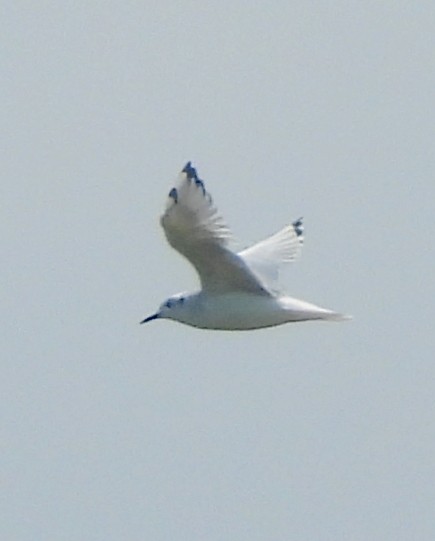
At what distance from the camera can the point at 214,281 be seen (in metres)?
15.1

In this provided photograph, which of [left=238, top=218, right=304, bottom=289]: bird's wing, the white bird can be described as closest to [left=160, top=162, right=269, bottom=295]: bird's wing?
the white bird

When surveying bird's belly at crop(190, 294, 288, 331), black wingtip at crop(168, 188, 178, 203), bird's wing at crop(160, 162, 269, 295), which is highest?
black wingtip at crop(168, 188, 178, 203)

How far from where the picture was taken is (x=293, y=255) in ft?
54.7

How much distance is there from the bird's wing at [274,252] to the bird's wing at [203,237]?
389 mm

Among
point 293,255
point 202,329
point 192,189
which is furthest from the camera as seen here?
point 293,255

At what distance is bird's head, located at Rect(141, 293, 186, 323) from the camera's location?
1545 centimetres

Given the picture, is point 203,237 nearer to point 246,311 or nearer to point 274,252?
point 246,311

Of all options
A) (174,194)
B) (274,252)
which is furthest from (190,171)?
(274,252)

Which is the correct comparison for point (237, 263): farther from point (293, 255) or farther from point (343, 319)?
point (293, 255)

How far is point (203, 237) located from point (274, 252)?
2.18 metres

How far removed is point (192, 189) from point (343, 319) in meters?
1.13

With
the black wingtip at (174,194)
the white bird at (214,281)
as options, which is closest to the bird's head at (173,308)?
the white bird at (214,281)

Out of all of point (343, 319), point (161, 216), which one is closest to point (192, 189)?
point (161, 216)

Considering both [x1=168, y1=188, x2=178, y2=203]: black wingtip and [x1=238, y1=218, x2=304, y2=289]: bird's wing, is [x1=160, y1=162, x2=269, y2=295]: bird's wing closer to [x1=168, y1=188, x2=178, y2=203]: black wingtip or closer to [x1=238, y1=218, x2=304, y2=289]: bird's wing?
[x1=168, y1=188, x2=178, y2=203]: black wingtip
